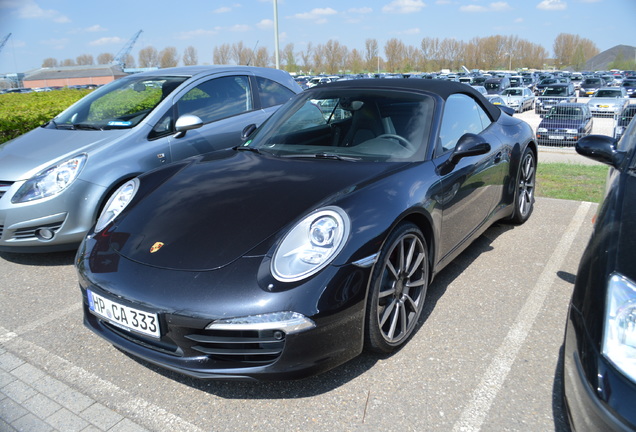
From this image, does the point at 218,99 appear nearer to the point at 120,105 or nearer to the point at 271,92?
the point at 271,92

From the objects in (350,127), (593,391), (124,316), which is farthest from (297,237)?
(350,127)

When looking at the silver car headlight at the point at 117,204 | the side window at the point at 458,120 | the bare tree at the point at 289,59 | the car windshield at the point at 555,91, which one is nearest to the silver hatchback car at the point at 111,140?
the silver car headlight at the point at 117,204

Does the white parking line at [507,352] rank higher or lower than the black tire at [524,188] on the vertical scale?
lower

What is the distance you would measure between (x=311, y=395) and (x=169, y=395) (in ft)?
2.26

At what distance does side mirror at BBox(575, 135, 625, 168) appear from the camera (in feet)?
9.97

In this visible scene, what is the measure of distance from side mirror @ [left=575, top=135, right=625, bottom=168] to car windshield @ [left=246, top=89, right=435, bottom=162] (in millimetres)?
974

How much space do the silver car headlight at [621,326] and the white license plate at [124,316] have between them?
5.82ft

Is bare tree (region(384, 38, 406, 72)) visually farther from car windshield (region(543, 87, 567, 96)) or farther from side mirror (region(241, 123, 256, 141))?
side mirror (region(241, 123, 256, 141))

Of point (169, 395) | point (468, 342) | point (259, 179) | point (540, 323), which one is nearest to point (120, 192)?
point (259, 179)

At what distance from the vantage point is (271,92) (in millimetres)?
6039

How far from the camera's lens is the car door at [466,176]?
3.28m

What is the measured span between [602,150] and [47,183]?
13.0 ft

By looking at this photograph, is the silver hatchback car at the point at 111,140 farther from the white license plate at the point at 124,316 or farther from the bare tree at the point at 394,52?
the bare tree at the point at 394,52

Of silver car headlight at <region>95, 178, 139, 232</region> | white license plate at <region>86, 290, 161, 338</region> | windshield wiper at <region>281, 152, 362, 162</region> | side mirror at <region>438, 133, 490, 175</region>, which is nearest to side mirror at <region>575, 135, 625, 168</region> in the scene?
side mirror at <region>438, 133, 490, 175</region>
